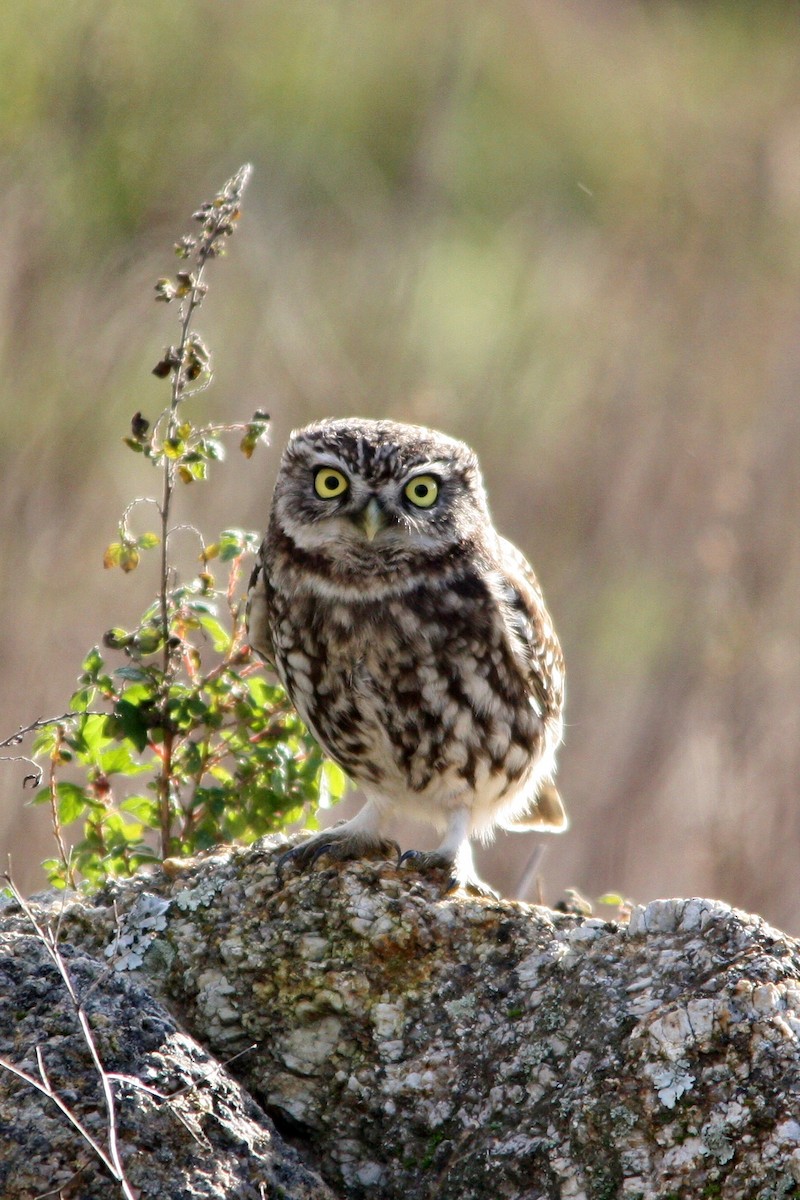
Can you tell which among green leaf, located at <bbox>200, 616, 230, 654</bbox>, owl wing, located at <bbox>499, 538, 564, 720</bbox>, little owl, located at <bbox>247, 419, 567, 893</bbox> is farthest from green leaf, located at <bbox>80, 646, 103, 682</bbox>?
owl wing, located at <bbox>499, 538, 564, 720</bbox>

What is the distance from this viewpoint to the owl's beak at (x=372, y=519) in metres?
3.15

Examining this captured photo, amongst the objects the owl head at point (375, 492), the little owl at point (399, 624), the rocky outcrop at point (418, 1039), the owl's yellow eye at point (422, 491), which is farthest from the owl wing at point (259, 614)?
the rocky outcrop at point (418, 1039)

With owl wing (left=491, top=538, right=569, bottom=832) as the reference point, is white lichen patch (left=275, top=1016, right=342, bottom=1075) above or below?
below

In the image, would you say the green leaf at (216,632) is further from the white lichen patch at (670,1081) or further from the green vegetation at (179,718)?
the white lichen patch at (670,1081)

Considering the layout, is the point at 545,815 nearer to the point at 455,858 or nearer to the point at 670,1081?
the point at 455,858

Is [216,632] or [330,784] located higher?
[216,632]

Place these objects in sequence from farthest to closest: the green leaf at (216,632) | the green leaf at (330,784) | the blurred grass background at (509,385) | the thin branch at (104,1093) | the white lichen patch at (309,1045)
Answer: the blurred grass background at (509,385) < the green leaf at (330,784) < the green leaf at (216,632) < the white lichen patch at (309,1045) < the thin branch at (104,1093)

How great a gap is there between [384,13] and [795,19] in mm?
3367

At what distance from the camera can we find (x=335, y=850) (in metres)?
2.81

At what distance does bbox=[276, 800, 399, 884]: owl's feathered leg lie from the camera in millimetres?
2652

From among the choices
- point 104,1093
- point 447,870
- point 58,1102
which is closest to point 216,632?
point 447,870

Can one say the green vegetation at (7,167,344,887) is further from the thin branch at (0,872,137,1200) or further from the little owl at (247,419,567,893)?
the thin branch at (0,872,137,1200)

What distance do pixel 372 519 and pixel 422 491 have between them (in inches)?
5.8

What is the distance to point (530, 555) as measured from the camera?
527 centimetres
